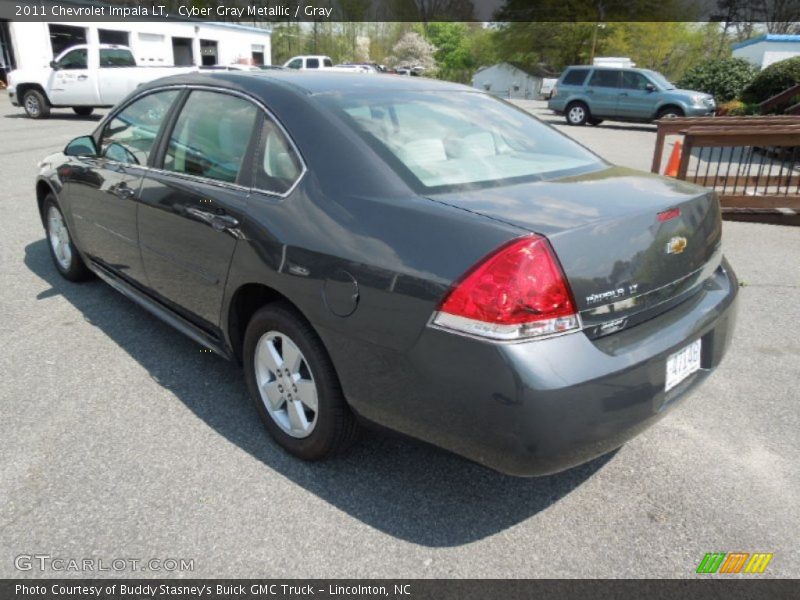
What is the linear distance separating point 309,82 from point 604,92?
20500 millimetres

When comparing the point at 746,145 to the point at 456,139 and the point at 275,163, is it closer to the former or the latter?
the point at 456,139

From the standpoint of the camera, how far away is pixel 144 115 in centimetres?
383

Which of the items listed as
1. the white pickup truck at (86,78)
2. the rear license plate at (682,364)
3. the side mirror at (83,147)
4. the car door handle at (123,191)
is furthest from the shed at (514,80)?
the rear license plate at (682,364)

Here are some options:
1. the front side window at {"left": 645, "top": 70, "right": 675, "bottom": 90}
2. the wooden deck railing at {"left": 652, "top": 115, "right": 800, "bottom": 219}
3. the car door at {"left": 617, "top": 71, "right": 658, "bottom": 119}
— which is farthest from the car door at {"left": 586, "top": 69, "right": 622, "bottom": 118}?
the wooden deck railing at {"left": 652, "top": 115, "right": 800, "bottom": 219}

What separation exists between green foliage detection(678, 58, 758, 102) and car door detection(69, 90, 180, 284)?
25880 millimetres

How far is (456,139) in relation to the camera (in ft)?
9.39

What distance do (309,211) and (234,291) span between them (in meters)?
0.64

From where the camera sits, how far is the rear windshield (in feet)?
8.40

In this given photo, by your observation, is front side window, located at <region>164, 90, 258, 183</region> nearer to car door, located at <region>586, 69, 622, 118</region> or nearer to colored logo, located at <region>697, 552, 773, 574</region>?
colored logo, located at <region>697, 552, 773, 574</region>

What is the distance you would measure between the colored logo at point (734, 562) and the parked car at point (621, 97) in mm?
19425

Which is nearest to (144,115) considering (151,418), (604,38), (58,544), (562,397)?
(151,418)

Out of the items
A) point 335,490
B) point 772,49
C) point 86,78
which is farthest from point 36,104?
point 772,49

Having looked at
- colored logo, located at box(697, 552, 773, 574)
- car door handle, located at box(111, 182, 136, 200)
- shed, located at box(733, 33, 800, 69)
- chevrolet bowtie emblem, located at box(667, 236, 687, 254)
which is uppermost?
shed, located at box(733, 33, 800, 69)

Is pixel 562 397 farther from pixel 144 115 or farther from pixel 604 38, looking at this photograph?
pixel 604 38
